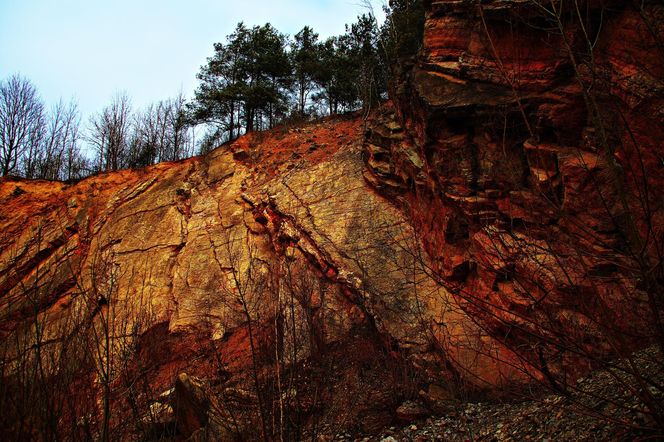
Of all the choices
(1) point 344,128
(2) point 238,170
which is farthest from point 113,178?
(1) point 344,128

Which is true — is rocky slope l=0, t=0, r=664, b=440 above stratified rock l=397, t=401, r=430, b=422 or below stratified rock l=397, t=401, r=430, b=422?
above

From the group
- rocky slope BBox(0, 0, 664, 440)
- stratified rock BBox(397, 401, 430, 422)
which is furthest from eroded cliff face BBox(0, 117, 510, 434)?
stratified rock BBox(397, 401, 430, 422)

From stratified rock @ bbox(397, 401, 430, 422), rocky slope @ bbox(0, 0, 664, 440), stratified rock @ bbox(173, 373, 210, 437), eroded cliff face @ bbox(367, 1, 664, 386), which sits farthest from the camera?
stratified rock @ bbox(397, 401, 430, 422)

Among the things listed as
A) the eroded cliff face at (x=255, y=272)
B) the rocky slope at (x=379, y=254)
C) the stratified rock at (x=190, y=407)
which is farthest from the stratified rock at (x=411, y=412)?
the stratified rock at (x=190, y=407)

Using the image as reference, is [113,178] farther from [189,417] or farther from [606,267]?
[606,267]

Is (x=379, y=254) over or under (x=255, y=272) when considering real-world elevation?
over

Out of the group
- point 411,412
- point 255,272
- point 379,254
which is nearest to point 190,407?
point 411,412

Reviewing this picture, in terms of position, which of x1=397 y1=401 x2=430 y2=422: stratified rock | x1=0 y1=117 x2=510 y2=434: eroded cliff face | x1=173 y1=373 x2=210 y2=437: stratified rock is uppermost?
x1=0 y1=117 x2=510 y2=434: eroded cliff face

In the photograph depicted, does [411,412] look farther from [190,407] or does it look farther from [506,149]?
[506,149]

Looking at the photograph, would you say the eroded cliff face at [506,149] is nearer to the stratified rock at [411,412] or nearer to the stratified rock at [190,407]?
the stratified rock at [411,412]

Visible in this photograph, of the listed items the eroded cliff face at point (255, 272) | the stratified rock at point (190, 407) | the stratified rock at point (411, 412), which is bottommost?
the stratified rock at point (411, 412)

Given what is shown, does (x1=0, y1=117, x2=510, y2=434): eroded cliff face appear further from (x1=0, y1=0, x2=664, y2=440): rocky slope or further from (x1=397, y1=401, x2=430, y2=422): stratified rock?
(x1=397, y1=401, x2=430, y2=422): stratified rock

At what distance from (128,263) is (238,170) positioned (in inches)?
208

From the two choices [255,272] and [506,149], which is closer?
[506,149]
